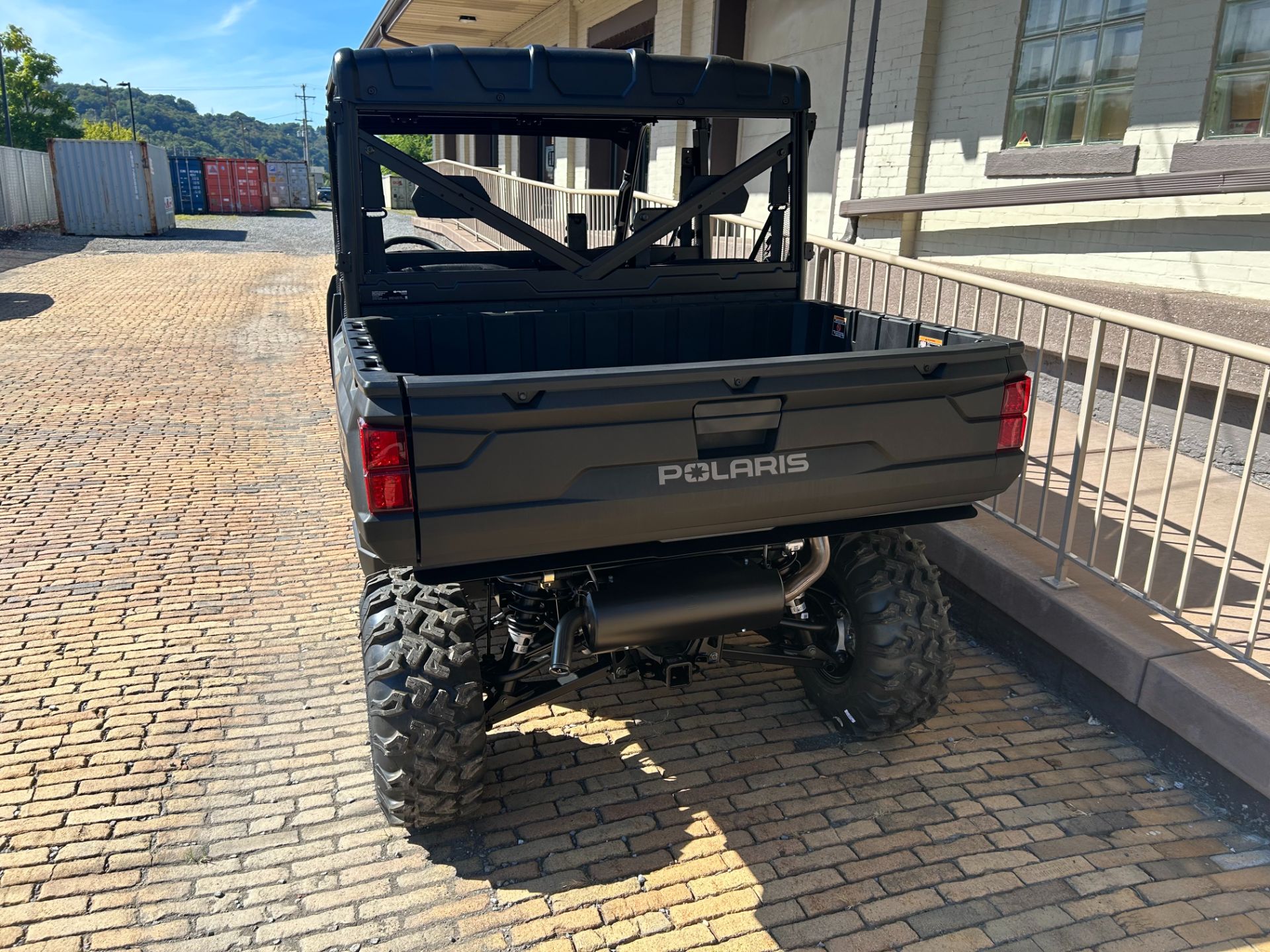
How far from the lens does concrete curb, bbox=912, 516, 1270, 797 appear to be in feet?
9.79

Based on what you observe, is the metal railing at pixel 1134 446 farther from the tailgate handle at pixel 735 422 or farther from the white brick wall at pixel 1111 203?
the tailgate handle at pixel 735 422

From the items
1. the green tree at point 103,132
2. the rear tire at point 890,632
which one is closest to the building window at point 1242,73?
the rear tire at point 890,632

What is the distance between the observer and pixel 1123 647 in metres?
3.39

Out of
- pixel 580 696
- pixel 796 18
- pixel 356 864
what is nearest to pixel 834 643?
pixel 580 696

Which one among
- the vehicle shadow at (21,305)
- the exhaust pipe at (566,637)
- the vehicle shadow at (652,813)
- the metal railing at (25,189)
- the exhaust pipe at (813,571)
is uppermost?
the metal railing at (25,189)

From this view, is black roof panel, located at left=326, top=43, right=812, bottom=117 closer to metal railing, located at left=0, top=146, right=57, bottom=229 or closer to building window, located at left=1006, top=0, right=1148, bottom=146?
building window, located at left=1006, top=0, right=1148, bottom=146

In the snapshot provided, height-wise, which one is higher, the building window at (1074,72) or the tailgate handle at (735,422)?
the building window at (1074,72)

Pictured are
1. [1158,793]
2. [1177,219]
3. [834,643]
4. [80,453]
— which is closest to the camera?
[1158,793]

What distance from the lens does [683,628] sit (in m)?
2.79

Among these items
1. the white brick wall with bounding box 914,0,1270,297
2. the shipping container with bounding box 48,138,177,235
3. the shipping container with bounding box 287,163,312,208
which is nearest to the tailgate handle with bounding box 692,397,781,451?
the white brick wall with bounding box 914,0,1270,297

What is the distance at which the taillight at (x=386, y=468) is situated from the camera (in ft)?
7.38

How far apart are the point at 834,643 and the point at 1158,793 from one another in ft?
3.93

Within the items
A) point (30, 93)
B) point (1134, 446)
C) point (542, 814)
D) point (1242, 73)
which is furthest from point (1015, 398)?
point (30, 93)

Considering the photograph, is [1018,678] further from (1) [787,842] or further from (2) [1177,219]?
(2) [1177,219]
